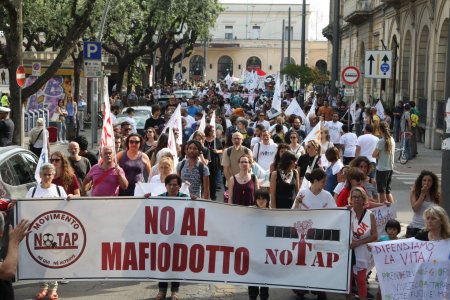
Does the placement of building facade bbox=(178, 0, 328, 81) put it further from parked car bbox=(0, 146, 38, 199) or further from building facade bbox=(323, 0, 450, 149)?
parked car bbox=(0, 146, 38, 199)

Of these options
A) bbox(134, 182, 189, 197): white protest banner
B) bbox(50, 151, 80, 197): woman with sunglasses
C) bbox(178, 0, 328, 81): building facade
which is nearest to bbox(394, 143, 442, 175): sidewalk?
bbox(134, 182, 189, 197): white protest banner

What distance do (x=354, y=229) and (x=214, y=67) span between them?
10565 centimetres

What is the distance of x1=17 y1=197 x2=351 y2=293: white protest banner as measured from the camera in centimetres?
804

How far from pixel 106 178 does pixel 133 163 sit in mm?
976

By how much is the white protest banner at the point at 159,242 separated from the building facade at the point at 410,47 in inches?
637

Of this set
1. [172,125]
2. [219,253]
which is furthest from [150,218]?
[172,125]

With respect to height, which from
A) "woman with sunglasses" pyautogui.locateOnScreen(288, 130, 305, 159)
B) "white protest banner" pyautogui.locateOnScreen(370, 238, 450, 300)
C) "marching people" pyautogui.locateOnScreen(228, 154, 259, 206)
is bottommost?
"white protest banner" pyautogui.locateOnScreen(370, 238, 450, 300)

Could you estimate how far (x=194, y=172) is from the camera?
1089 cm

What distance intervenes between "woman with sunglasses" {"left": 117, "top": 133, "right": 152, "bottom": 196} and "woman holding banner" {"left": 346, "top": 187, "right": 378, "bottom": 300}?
3.39 meters

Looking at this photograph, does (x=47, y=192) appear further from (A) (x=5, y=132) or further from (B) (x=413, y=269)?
(A) (x=5, y=132)

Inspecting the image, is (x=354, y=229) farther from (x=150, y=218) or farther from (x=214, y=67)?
(x=214, y=67)

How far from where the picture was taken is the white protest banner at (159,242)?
8.04 m

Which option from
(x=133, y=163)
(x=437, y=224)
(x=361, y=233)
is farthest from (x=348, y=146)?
(x=437, y=224)

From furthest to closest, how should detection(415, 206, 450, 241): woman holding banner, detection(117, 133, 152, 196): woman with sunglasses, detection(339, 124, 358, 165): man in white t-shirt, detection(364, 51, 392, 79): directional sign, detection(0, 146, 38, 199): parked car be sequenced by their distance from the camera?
1. detection(364, 51, 392, 79): directional sign
2. detection(339, 124, 358, 165): man in white t-shirt
3. detection(117, 133, 152, 196): woman with sunglasses
4. detection(0, 146, 38, 199): parked car
5. detection(415, 206, 450, 241): woman holding banner
